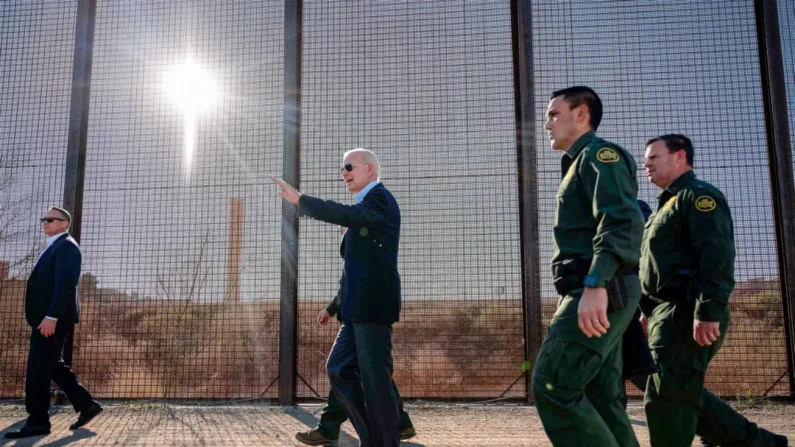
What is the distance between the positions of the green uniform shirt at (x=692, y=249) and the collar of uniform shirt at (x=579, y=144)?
39.5 inches

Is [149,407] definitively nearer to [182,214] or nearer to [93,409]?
[93,409]

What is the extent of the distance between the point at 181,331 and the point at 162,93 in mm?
2395

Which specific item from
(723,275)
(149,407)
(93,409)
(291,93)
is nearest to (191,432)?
(93,409)

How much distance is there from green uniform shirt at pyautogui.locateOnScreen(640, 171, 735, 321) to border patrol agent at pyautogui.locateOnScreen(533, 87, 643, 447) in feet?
2.81

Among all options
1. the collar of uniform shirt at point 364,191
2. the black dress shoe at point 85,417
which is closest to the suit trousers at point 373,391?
the collar of uniform shirt at point 364,191

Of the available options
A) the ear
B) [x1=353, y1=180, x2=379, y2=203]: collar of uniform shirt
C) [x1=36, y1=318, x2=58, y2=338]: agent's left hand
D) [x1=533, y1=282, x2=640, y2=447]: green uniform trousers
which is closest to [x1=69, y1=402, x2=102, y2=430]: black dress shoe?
[x1=36, y1=318, x2=58, y2=338]: agent's left hand

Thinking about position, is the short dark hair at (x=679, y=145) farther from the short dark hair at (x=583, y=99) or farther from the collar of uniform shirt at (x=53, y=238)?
the collar of uniform shirt at (x=53, y=238)

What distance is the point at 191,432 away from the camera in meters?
4.43

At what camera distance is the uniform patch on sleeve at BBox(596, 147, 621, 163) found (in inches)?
89.5

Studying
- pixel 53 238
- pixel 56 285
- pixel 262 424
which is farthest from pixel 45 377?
pixel 262 424

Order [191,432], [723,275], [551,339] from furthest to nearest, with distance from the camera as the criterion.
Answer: [191,432] → [723,275] → [551,339]


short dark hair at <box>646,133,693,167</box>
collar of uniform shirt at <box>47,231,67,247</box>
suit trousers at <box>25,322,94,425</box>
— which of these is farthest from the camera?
collar of uniform shirt at <box>47,231,67,247</box>

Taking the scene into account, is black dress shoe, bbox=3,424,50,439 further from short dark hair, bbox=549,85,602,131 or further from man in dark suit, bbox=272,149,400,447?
short dark hair, bbox=549,85,602,131

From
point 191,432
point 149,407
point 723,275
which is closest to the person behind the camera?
point 723,275
